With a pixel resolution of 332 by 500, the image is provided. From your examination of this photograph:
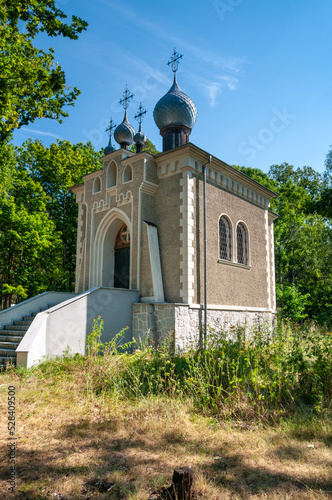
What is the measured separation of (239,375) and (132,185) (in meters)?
7.36

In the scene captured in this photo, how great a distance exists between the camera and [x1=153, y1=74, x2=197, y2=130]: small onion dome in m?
13.6

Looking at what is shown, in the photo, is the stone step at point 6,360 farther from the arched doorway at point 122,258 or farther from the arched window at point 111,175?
the arched window at point 111,175

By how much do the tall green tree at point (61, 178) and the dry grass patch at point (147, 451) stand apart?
15.0 m

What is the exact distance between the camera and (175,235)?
35.2ft

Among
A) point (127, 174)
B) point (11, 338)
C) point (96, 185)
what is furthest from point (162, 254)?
point (11, 338)

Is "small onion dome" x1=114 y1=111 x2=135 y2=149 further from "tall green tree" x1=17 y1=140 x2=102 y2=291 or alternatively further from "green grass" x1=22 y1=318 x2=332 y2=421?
"green grass" x1=22 y1=318 x2=332 y2=421

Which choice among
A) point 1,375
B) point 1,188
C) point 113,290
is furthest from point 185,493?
point 1,188

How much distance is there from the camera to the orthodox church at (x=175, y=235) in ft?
33.9

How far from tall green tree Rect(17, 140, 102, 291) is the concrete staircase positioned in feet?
31.9

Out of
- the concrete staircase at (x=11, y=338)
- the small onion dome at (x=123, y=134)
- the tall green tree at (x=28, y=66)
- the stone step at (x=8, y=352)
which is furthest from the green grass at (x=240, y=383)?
the small onion dome at (x=123, y=134)

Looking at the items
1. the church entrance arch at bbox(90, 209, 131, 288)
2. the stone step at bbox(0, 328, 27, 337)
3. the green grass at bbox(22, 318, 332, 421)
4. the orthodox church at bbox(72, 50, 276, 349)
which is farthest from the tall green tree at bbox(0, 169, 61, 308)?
the green grass at bbox(22, 318, 332, 421)

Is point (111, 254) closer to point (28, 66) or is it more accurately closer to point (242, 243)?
point (242, 243)

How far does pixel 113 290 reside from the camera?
993cm

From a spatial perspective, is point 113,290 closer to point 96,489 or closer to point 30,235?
point 96,489
